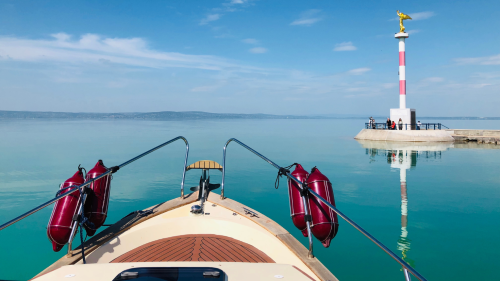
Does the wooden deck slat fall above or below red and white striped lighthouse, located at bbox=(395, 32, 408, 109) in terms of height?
below

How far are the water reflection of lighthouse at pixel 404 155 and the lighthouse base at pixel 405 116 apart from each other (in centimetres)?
166

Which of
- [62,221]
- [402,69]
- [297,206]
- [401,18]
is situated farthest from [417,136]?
[62,221]

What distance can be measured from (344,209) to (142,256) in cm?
734

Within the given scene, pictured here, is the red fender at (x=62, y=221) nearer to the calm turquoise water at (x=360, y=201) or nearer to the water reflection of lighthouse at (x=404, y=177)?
the calm turquoise water at (x=360, y=201)

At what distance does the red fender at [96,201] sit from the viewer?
3.69 metres

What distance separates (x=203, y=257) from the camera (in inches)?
132

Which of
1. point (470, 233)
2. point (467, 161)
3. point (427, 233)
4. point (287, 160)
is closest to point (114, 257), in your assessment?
point (427, 233)

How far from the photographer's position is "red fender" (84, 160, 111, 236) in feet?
12.1

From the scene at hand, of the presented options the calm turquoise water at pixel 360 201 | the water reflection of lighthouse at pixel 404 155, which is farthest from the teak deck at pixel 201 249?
the water reflection of lighthouse at pixel 404 155

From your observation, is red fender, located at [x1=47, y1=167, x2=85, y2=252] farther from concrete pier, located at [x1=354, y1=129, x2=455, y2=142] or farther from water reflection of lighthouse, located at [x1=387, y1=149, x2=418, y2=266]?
Answer: concrete pier, located at [x1=354, y1=129, x2=455, y2=142]

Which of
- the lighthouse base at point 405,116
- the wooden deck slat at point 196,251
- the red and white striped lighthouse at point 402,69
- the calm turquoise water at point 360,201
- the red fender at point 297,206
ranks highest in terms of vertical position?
the red and white striped lighthouse at point 402,69

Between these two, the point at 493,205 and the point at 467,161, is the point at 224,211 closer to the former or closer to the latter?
the point at 493,205

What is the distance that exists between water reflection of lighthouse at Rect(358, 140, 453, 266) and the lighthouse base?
5.46 ft

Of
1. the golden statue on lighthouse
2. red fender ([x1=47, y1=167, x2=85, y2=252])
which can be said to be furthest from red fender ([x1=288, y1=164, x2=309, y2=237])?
the golden statue on lighthouse
